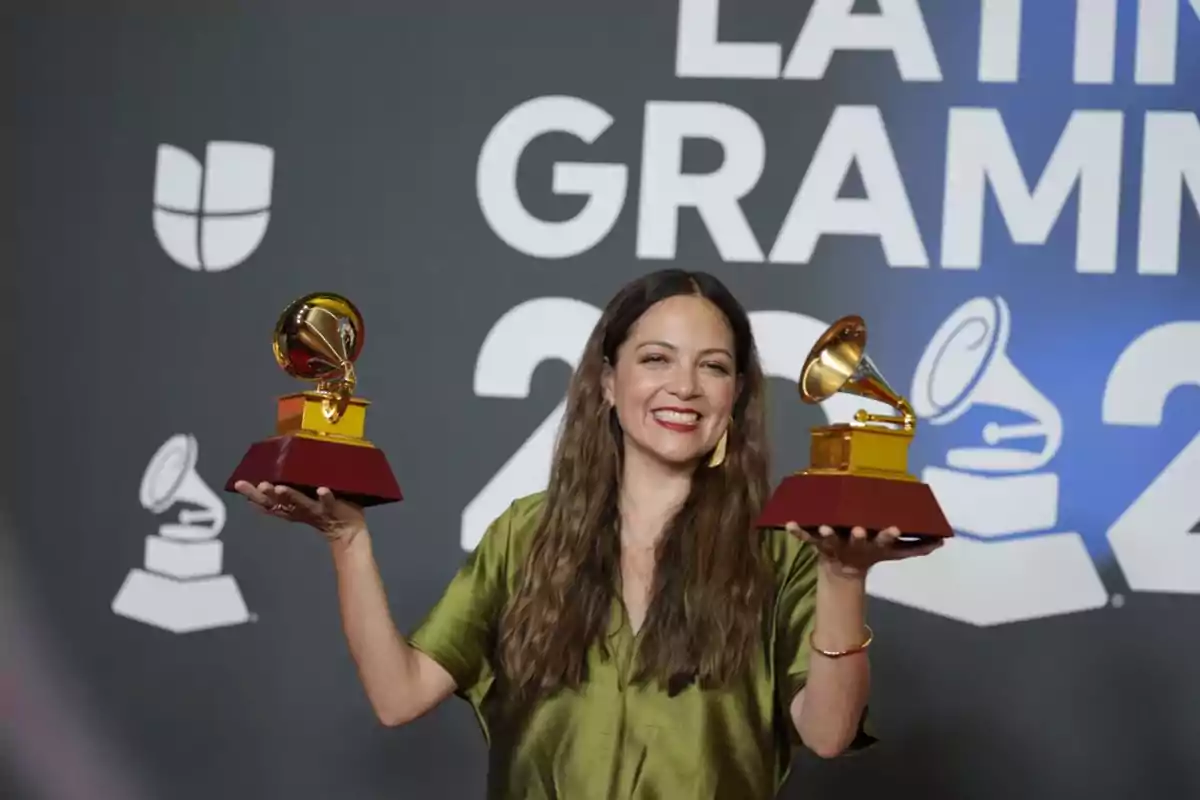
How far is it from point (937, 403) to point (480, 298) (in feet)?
2.82

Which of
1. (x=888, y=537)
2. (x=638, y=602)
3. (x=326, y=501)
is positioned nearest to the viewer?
(x=888, y=537)

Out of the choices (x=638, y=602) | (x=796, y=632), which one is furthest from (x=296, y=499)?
(x=796, y=632)

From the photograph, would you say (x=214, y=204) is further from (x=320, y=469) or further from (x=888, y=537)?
(x=888, y=537)

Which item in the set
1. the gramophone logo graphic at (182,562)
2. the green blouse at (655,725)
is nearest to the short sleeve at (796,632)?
the green blouse at (655,725)

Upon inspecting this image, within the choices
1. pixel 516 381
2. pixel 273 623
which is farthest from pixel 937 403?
pixel 273 623

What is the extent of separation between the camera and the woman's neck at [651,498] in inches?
74.2

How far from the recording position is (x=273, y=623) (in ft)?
9.02

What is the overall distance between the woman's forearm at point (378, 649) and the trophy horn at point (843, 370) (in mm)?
554

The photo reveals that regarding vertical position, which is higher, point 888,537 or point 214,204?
point 214,204

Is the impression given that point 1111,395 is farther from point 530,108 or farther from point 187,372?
point 187,372

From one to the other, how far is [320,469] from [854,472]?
59cm

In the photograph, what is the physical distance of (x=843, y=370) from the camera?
5.43 ft

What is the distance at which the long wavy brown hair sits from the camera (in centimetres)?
177

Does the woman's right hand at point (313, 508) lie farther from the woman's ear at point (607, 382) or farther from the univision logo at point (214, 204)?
the univision logo at point (214, 204)
